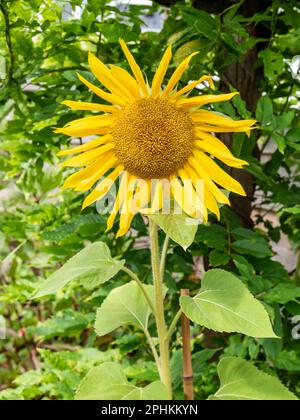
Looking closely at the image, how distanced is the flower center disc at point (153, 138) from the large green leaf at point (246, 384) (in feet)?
0.73

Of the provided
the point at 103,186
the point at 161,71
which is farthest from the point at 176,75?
the point at 103,186

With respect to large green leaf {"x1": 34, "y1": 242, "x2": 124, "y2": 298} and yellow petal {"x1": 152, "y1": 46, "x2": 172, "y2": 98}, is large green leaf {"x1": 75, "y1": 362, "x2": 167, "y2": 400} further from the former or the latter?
yellow petal {"x1": 152, "y1": 46, "x2": 172, "y2": 98}

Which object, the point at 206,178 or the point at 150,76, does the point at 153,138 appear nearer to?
the point at 206,178

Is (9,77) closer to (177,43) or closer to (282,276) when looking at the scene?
(177,43)

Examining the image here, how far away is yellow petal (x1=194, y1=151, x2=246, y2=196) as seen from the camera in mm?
432

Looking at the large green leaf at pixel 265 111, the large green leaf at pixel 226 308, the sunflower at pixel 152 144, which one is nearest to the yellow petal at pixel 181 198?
the sunflower at pixel 152 144

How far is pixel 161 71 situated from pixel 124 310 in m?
0.29

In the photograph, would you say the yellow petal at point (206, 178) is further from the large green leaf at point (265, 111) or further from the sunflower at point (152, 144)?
the large green leaf at point (265, 111)

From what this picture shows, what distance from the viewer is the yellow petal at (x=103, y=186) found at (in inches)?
17.7

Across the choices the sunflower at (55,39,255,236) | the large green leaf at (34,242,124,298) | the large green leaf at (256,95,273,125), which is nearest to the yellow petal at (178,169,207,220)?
the sunflower at (55,39,255,236)

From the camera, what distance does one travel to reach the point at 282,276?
0.73 m

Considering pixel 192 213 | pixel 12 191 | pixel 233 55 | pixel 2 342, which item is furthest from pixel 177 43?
pixel 2 342

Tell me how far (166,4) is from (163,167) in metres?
0.55

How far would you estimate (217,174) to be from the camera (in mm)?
439
